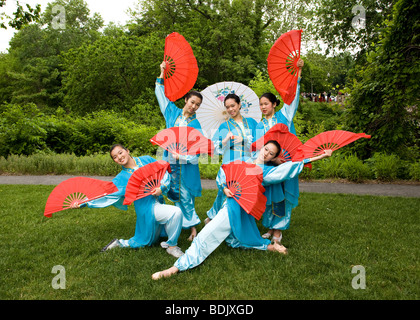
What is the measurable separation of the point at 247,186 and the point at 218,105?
1364 millimetres

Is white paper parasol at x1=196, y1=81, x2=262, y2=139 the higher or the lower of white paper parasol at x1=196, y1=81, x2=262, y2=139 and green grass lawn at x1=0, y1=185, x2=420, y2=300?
the higher

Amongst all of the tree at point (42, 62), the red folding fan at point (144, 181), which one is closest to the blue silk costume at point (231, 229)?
the red folding fan at point (144, 181)

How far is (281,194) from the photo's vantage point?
380 centimetres

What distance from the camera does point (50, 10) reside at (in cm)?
3016

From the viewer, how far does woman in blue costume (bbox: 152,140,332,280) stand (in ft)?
10.4

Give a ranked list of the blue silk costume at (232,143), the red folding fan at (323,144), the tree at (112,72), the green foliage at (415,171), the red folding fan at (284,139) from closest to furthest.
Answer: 1. the red folding fan at (323,144)
2. the red folding fan at (284,139)
3. the blue silk costume at (232,143)
4. the green foliage at (415,171)
5. the tree at (112,72)

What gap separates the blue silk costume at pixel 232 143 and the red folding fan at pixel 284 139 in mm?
263

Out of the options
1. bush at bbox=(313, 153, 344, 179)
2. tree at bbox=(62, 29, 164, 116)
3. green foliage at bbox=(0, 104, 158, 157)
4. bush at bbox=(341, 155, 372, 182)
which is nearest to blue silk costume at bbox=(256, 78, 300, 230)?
bush at bbox=(341, 155, 372, 182)

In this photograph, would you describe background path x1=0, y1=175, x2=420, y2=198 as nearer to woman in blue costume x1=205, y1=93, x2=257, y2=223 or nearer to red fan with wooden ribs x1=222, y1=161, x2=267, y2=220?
woman in blue costume x1=205, y1=93, x2=257, y2=223

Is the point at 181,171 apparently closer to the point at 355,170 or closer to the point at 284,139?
the point at 284,139

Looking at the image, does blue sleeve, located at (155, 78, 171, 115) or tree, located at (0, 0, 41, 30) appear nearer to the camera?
blue sleeve, located at (155, 78, 171, 115)

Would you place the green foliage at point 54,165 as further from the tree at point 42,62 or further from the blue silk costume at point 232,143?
the tree at point 42,62

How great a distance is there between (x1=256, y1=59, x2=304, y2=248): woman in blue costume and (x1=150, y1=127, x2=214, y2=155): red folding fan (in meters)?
0.72

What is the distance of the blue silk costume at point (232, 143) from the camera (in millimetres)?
3902
